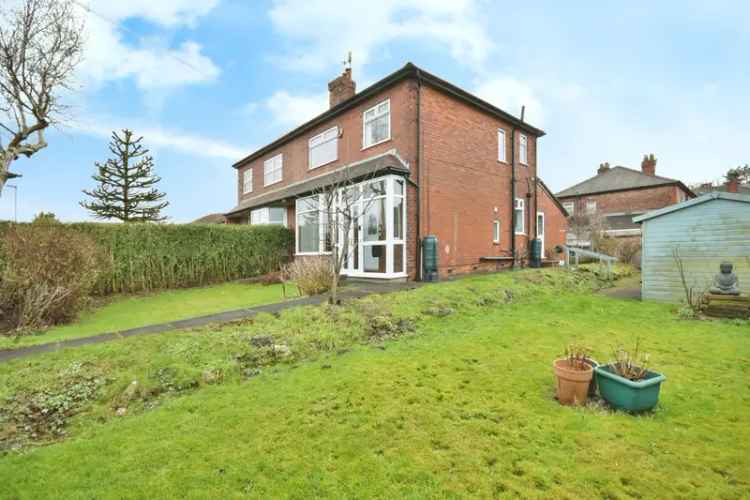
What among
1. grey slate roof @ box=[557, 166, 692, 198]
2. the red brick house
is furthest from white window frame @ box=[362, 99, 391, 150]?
grey slate roof @ box=[557, 166, 692, 198]

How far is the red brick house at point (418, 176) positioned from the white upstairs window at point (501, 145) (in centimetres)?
5

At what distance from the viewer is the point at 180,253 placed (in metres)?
13.6

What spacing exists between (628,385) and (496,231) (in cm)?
1224

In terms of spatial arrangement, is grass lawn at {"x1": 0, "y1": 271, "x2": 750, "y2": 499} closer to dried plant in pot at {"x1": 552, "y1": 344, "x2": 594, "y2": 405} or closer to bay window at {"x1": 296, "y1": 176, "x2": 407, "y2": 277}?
dried plant in pot at {"x1": 552, "y1": 344, "x2": 594, "y2": 405}

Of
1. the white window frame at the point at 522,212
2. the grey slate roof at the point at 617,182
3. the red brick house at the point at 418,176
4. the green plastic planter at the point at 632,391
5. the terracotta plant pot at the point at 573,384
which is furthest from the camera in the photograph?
the grey slate roof at the point at 617,182

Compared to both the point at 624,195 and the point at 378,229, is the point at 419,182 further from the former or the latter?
the point at 624,195

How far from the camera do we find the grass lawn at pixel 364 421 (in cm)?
273

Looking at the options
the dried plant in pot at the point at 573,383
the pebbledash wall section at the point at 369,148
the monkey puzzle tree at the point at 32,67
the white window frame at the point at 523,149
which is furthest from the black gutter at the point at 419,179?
the monkey puzzle tree at the point at 32,67

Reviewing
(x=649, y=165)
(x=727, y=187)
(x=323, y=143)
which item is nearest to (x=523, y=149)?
(x=323, y=143)

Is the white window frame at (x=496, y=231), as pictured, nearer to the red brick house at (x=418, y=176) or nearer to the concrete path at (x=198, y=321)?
the red brick house at (x=418, y=176)

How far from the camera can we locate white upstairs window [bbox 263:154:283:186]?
20578mm

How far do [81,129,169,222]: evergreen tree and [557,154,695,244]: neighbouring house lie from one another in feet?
129

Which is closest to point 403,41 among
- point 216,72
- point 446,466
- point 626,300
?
point 216,72

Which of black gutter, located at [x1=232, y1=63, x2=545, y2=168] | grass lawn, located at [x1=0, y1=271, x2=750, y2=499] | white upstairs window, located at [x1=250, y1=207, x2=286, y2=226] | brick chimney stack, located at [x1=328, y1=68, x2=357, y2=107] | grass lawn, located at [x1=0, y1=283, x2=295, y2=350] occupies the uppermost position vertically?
brick chimney stack, located at [x1=328, y1=68, x2=357, y2=107]
